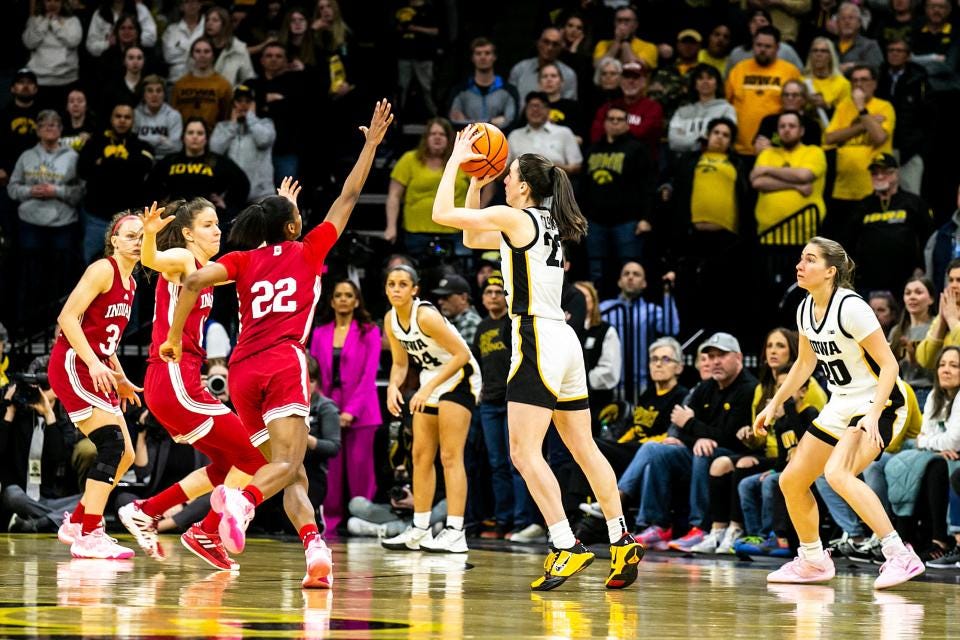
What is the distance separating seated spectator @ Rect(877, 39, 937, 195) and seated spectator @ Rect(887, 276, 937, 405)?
347 cm

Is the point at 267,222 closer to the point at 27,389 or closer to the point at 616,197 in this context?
the point at 27,389

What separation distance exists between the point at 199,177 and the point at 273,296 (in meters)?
6.98

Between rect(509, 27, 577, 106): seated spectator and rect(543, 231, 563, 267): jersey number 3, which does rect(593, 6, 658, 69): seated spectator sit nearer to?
rect(509, 27, 577, 106): seated spectator

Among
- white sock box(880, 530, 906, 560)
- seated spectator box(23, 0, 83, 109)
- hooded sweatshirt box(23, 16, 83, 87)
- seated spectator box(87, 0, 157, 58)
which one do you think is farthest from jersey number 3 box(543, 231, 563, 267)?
hooded sweatshirt box(23, 16, 83, 87)

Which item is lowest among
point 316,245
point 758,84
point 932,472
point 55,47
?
point 932,472

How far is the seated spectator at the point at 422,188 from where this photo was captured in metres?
14.7

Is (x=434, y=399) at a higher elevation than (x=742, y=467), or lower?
higher

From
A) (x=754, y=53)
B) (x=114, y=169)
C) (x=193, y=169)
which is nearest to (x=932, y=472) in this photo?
(x=754, y=53)

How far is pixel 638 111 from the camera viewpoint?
1535 centimetres

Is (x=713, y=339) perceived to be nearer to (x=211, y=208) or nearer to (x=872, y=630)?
(x=211, y=208)

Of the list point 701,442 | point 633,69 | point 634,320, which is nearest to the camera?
point 701,442

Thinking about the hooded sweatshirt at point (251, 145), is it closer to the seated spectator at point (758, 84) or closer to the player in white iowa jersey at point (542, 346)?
the seated spectator at point (758, 84)

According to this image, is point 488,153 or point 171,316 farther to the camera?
point 171,316

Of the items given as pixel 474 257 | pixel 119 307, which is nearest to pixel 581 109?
pixel 474 257
